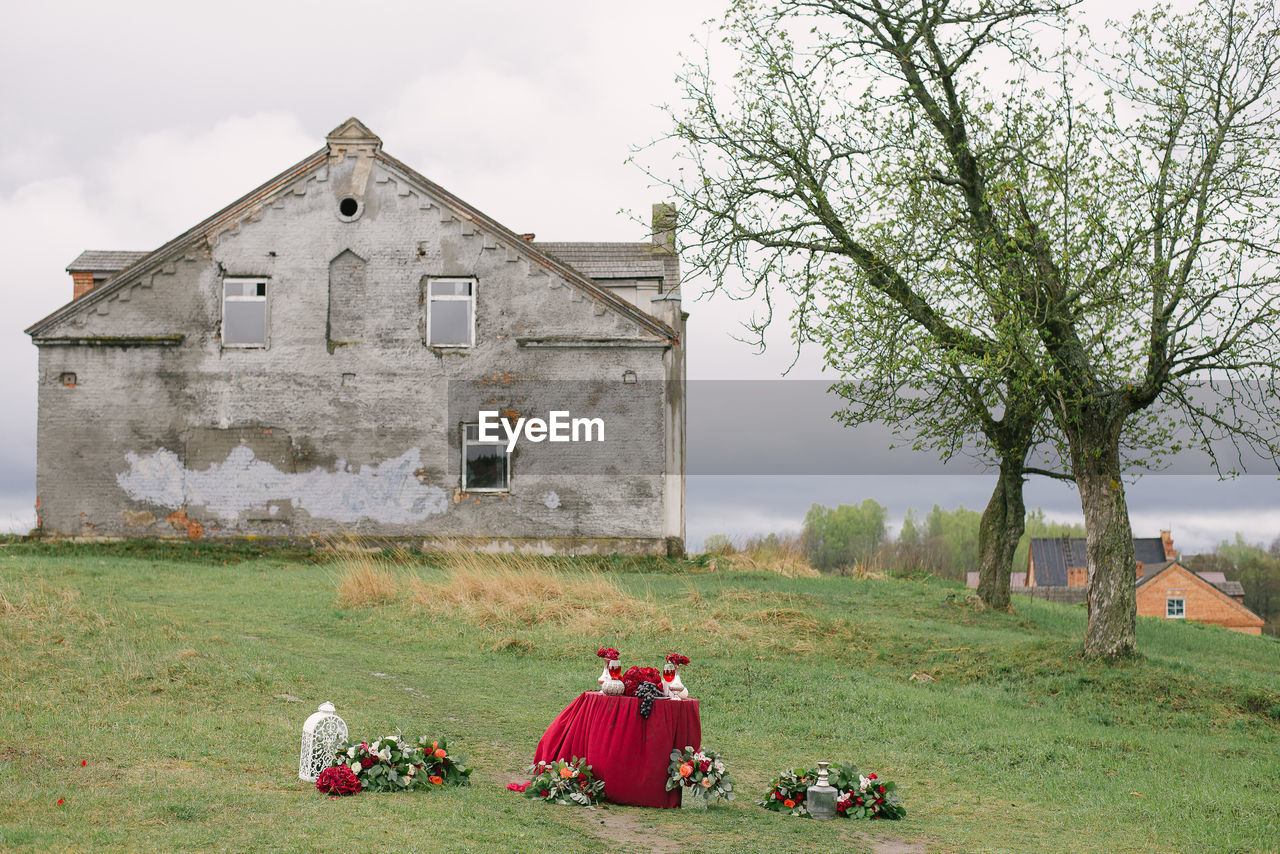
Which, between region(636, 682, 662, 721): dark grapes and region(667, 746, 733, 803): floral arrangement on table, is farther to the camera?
region(636, 682, 662, 721): dark grapes

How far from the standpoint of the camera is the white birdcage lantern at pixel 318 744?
916 centimetres

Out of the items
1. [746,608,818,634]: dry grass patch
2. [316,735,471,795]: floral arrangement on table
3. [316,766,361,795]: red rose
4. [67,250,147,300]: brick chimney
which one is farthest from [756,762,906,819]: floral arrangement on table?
[67,250,147,300]: brick chimney

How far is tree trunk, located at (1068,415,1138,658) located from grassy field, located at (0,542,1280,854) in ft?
1.66

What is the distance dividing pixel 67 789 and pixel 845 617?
15487 millimetres

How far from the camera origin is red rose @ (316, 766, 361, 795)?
28.8 feet

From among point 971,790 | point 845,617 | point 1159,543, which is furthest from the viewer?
point 1159,543

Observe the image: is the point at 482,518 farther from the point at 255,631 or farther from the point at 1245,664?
the point at 1245,664

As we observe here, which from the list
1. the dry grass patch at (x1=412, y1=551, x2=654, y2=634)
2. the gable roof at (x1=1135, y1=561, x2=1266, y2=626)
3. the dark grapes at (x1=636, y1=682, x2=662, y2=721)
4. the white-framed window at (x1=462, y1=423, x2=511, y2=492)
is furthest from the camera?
the gable roof at (x1=1135, y1=561, x2=1266, y2=626)

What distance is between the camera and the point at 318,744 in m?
9.20

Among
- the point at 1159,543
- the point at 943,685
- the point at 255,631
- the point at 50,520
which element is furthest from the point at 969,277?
the point at 1159,543

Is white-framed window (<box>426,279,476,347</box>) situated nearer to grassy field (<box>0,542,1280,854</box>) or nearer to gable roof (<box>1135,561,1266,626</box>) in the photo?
grassy field (<box>0,542,1280,854</box>)

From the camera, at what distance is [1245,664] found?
21609 millimetres

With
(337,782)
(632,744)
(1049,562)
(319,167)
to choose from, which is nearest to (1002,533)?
(632,744)

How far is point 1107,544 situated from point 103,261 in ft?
95.4
